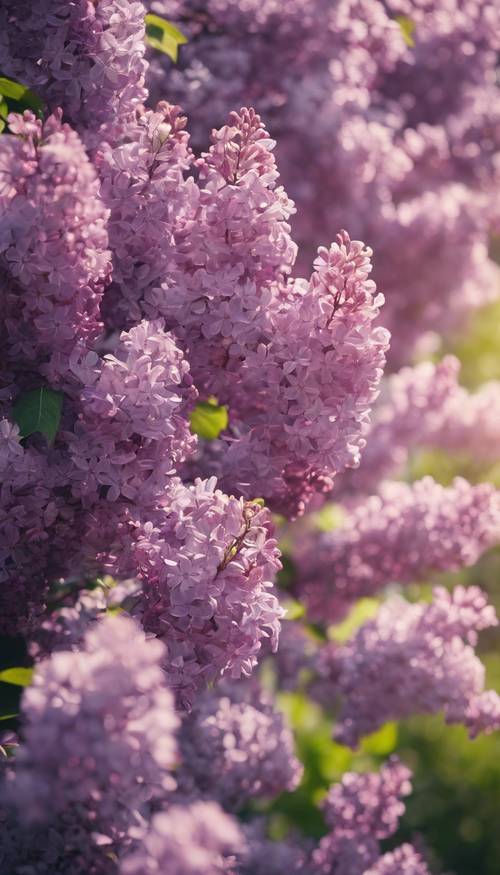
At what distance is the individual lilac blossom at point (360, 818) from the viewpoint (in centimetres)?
368

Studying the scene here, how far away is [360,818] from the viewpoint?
385 centimetres

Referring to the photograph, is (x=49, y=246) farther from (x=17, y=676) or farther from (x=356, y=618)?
(x=356, y=618)

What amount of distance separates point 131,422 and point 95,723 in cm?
86

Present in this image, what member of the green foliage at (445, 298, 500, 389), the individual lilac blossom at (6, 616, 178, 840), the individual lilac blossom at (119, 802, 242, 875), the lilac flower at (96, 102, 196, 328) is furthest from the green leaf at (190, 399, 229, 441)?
the green foliage at (445, 298, 500, 389)

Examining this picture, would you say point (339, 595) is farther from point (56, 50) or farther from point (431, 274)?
point (56, 50)

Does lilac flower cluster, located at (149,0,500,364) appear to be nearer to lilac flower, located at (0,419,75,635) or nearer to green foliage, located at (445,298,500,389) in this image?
lilac flower, located at (0,419,75,635)

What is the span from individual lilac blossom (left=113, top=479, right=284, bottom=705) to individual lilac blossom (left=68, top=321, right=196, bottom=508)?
0.10 meters

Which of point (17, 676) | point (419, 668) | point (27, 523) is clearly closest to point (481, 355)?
point (419, 668)

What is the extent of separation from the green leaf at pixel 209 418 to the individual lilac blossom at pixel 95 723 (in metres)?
1.32

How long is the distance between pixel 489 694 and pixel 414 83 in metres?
3.70

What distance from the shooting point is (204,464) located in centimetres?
326

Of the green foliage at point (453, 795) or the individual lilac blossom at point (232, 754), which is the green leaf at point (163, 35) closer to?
the individual lilac blossom at point (232, 754)

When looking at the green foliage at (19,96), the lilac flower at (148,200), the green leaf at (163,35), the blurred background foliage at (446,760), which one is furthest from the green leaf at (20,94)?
the blurred background foliage at (446,760)

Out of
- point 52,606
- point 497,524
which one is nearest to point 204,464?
point 52,606
